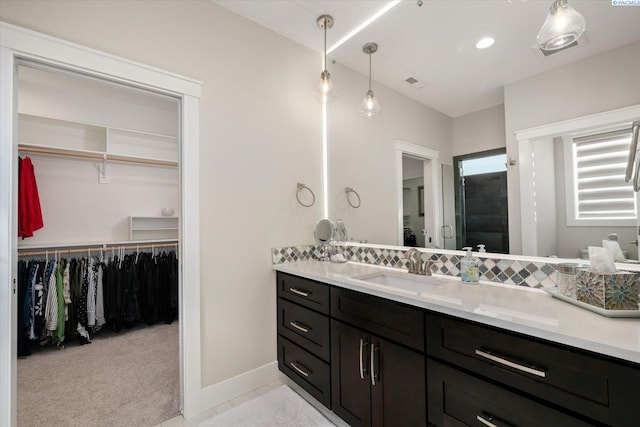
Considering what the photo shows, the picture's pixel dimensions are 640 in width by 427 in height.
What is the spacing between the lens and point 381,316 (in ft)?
4.45

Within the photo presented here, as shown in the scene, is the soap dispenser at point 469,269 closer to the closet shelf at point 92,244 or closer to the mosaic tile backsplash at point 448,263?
the mosaic tile backsplash at point 448,263

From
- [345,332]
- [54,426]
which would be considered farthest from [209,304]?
[54,426]

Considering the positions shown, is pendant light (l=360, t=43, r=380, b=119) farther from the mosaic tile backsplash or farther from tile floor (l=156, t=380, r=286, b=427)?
tile floor (l=156, t=380, r=286, b=427)

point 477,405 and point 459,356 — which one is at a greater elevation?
point 459,356

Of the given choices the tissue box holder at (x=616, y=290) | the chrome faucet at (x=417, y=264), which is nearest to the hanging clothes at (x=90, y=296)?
the chrome faucet at (x=417, y=264)

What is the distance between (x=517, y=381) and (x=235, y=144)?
1979 millimetres

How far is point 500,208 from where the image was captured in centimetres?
145

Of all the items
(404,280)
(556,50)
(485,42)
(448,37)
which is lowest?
(404,280)

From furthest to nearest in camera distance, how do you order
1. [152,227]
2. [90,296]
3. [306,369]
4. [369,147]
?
[152,227]
[90,296]
[369,147]
[306,369]

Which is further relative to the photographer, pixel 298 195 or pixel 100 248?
pixel 100 248

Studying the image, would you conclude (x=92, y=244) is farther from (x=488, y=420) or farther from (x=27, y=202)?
(x=488, y=420)

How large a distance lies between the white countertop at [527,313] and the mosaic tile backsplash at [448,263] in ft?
0.15

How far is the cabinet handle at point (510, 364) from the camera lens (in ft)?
2.85

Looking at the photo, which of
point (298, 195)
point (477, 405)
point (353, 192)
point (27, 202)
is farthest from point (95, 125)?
point (477, 405)
